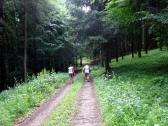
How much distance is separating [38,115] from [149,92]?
8502 mm

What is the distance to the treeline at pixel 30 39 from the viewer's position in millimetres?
35591

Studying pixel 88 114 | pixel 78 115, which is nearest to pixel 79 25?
pixel 88 114

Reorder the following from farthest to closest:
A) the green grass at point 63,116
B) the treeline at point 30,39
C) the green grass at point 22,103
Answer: the treeline at point 30,39, the green grass at point 22,103, the green grass at point 63,116

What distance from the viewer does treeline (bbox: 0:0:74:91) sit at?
117ft

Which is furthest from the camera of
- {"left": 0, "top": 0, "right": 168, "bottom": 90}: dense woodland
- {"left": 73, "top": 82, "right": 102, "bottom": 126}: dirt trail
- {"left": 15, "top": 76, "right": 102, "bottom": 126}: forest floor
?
{"left": 0, "top": 0, "right": 168, "bottom": 90}: dense woodland

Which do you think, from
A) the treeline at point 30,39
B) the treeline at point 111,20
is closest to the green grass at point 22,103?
the treeline at point 30,39

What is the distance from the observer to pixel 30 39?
1802 inches

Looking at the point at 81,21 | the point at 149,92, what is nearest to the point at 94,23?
the point at 81,21

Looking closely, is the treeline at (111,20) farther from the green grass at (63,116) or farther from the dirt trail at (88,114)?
the green grass at (63,116)

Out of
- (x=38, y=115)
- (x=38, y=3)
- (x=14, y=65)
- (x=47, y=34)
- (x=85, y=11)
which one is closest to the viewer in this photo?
(x=38, y=115)

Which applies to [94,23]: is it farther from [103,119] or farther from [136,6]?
[103,119]

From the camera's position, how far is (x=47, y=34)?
179ft

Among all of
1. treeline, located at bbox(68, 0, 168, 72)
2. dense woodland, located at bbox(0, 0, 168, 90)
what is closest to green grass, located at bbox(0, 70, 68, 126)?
dense woodland, located at bbox(0, 0, 168, 90)

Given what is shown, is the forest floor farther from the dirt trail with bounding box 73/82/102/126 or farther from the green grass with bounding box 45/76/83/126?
the green grass with bounding box 45/76/83/126
